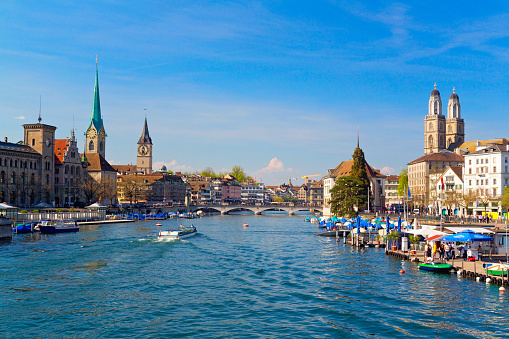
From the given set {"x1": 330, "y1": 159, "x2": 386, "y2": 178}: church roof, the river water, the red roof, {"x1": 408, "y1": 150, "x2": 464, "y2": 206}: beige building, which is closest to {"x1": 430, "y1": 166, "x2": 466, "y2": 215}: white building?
{"x1": 408, "y1": 150, "x2": 464, "y2": 206}: beige building

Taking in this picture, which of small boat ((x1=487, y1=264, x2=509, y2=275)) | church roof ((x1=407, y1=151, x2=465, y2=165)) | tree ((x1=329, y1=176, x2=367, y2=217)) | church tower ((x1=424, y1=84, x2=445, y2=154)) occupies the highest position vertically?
church tower ((x1=424, y1=84, x2=445, y2=154))

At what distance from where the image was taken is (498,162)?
307 ft

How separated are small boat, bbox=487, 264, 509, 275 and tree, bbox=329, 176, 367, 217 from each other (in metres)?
68.9

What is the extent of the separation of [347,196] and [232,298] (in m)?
77.7

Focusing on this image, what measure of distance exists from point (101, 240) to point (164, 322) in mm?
40062

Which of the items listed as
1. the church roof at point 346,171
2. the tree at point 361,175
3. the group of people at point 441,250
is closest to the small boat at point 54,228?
the group of people at point 441,250

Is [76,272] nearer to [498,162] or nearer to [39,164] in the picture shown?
[498,162]

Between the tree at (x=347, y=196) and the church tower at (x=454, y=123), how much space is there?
98.4m

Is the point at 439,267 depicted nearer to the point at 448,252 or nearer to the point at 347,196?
the point at 448,252

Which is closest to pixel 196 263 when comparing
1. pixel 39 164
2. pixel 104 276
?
pixel 104 276

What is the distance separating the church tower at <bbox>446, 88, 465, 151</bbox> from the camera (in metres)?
192

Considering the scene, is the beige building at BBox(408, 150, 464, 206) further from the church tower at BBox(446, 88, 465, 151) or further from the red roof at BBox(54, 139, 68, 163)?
the red roof at BBox(54, 139, 68, 163)

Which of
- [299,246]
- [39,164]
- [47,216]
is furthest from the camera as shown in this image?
[39,164]

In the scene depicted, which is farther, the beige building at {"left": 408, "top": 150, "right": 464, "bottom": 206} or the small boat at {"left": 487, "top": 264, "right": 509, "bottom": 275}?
the beige building at {"left": 408, "top": 150, "right": 464, "bottom": 206}
